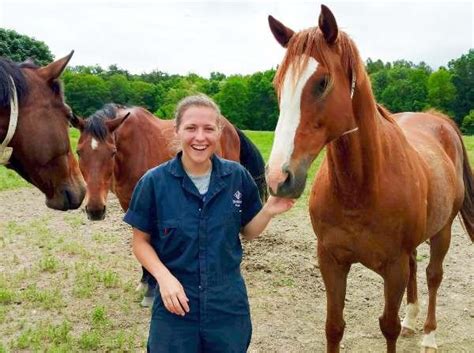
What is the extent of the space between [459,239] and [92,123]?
17.6 feet

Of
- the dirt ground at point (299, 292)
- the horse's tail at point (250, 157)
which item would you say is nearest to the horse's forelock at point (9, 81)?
the dirt ground at point (299, 292)

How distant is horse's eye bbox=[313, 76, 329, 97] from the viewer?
228cm

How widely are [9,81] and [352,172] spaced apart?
197 cm

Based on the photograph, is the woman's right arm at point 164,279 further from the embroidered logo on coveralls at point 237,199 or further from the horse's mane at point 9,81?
the horse's mane at point 9,81

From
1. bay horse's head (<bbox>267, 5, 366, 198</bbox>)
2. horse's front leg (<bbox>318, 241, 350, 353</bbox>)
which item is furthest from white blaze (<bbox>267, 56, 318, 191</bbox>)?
horse's front leg (<bbox>318, 241, 350, 353</bbox>)

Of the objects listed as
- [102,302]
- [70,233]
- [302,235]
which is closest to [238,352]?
[102,302]

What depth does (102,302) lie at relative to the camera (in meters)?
4.93

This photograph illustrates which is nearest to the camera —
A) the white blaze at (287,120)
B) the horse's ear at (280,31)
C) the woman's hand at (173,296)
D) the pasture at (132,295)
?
the woman's hand at (173,296)

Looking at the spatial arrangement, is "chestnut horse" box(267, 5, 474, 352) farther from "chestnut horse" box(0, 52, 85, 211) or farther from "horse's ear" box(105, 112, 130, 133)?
"horse's ear" box(105, 112, 130, 133)

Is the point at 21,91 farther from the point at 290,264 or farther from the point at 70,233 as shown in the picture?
the point at 70,233

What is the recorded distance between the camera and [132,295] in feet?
16.8

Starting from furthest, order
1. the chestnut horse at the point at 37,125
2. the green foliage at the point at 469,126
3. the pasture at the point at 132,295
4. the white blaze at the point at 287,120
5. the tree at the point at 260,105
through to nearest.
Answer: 1. the tree at the point at 260,105
2. the green foliage at the point at 469,126
3. the pasture at the point at 132,295
4. the chestnut horse at the point at 37,125
5. the white blaze at the point at 287,120

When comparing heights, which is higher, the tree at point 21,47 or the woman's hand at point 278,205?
the tree at point 21,47

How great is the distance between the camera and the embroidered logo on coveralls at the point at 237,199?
89.8 inches
